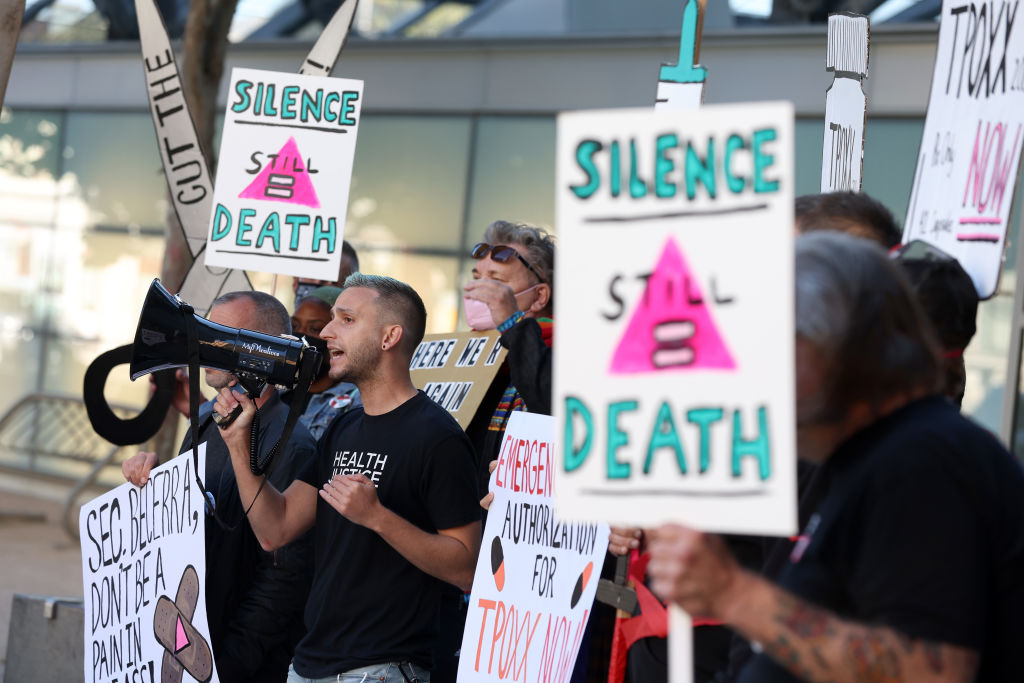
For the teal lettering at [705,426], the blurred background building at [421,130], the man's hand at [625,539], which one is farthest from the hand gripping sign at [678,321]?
the blurred background building at [421,130]

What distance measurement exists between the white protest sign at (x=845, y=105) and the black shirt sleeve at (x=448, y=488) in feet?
4.07

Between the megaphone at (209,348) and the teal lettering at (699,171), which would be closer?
the teal lettering at (699,171)

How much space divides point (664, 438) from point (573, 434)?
5.3 inches

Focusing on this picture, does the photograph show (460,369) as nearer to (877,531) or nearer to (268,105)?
(268,105)

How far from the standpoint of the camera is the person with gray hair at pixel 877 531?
60.5 inches

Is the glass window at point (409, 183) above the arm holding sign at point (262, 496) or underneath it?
above

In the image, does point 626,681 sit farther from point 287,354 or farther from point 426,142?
point 426,142

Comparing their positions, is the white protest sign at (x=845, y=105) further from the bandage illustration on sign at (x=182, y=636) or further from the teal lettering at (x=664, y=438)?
the bandage illustration on sign at (x=182, y=636)

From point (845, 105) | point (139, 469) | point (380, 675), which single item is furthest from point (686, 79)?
point (139, 469)

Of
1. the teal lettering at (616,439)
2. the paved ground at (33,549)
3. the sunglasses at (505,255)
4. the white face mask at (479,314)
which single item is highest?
the sunglasses at (505,255)

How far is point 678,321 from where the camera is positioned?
1.72m

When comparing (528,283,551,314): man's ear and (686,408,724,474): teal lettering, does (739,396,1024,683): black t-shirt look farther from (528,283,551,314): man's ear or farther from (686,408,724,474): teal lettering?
(528,283,551,314): man's ear

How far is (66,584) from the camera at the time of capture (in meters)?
8.62

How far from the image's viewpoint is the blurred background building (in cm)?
890
